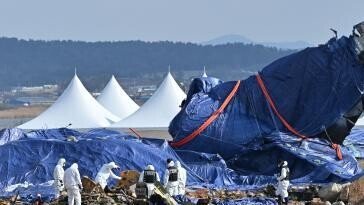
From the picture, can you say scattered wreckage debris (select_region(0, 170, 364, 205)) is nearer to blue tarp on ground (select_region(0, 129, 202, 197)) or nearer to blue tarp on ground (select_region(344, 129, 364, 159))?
blue tarp on ground (select_region(0, 129, 202, 197))

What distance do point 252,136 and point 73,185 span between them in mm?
10849

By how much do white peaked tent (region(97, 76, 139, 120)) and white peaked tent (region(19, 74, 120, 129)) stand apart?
20.9 ft

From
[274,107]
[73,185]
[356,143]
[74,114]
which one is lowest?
[356,143]

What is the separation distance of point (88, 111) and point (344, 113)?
19290 mm

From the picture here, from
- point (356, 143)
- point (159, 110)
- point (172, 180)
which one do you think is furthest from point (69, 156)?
point (159, 110)

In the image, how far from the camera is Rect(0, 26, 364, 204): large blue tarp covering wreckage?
92.9 ft

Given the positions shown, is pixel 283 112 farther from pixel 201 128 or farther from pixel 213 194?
pixel 213 194

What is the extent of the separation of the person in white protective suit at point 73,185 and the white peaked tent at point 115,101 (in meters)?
33.7

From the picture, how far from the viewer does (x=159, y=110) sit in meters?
46.1

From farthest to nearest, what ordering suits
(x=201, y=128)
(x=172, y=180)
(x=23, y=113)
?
(x=23, y=113)
(x=201, y=128)
(x=172, y=180)

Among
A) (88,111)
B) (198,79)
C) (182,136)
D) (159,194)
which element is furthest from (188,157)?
(88,111)

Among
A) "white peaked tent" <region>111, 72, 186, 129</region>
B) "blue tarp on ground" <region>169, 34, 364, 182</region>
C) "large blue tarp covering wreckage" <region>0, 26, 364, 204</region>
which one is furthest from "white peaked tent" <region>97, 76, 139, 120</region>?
"blue tarp on ground" <region>169, 34, 364, 182</region>

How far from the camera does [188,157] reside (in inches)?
1209

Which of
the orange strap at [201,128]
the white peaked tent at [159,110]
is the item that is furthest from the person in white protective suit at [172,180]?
the white peaked tent at [159,110]
